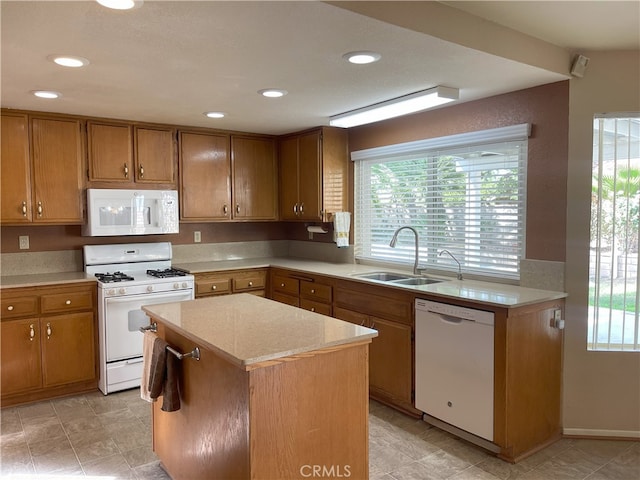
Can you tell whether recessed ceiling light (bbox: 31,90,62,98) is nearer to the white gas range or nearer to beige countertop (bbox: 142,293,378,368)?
the white gas range

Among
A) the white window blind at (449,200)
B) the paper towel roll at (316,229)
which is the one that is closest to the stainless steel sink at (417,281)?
the white window blind at (449,200)

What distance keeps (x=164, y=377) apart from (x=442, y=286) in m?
1.88

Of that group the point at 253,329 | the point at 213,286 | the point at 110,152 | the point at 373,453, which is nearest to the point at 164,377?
the point at 253,329

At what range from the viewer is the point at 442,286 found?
317 cm

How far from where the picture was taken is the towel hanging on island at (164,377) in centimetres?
215

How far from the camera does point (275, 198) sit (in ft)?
16.3

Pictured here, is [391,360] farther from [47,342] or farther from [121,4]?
[121,4]

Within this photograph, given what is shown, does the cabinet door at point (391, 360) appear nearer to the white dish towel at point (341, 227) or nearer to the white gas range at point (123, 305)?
the white dish towel at point (341, 227)

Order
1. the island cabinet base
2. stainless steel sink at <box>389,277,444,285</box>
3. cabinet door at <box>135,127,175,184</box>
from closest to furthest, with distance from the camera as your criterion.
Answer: the island cabinet base → stainless steel sink at <box>389,277,444,285</box> → cabinet door at <box>135,127,175,184</box>

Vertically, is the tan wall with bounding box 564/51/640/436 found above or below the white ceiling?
below

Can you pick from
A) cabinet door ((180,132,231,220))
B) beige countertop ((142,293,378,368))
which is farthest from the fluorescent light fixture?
beige countertop ((142,293,378,368))

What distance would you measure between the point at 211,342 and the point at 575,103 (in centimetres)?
254

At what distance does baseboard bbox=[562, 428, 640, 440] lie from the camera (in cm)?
285

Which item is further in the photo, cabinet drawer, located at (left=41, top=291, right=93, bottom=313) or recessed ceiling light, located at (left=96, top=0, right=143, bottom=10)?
cabinet drawer, located at (left=41, top=291, right=93, bottom=313)
